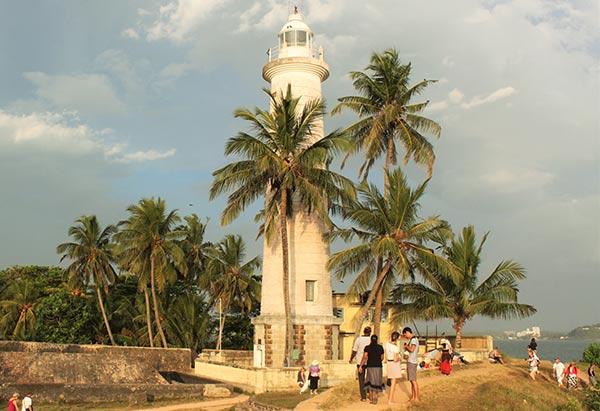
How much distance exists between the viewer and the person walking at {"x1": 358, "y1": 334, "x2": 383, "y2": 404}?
49.6ft

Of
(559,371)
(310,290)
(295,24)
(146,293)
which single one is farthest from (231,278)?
(559,371)

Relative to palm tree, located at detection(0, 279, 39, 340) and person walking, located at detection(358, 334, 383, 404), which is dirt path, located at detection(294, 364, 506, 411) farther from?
palm tree, located at detection(0, 279, 39, 340)

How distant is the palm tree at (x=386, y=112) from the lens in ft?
107

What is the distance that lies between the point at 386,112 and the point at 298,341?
40.5ft

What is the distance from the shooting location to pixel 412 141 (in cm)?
3288

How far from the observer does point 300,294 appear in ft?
102

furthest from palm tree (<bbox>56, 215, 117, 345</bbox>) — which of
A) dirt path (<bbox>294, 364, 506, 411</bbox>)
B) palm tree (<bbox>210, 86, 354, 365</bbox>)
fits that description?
dirt path (<bbox>294, 364, 506, 411</bbox>)

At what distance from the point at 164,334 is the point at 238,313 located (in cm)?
639

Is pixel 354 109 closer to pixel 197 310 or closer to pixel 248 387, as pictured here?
pixel 248 387

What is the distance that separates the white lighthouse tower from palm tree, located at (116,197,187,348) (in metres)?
12.9

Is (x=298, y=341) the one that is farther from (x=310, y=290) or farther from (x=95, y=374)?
(x=95, y=374)

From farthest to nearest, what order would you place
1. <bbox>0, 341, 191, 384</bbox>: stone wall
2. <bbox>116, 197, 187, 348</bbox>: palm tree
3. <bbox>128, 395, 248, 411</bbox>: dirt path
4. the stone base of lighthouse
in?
<bbox>116, 197, 187, 348</bbox>: palm tree < the stone base of lighthouse < <bbox>0, 341, 191, 384</bbox>: stone wall < <bbox>128, 395, 248, 411</bbox>: dirt path

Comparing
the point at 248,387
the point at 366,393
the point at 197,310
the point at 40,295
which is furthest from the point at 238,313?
the point at 366,393

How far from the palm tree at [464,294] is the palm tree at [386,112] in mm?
4886
